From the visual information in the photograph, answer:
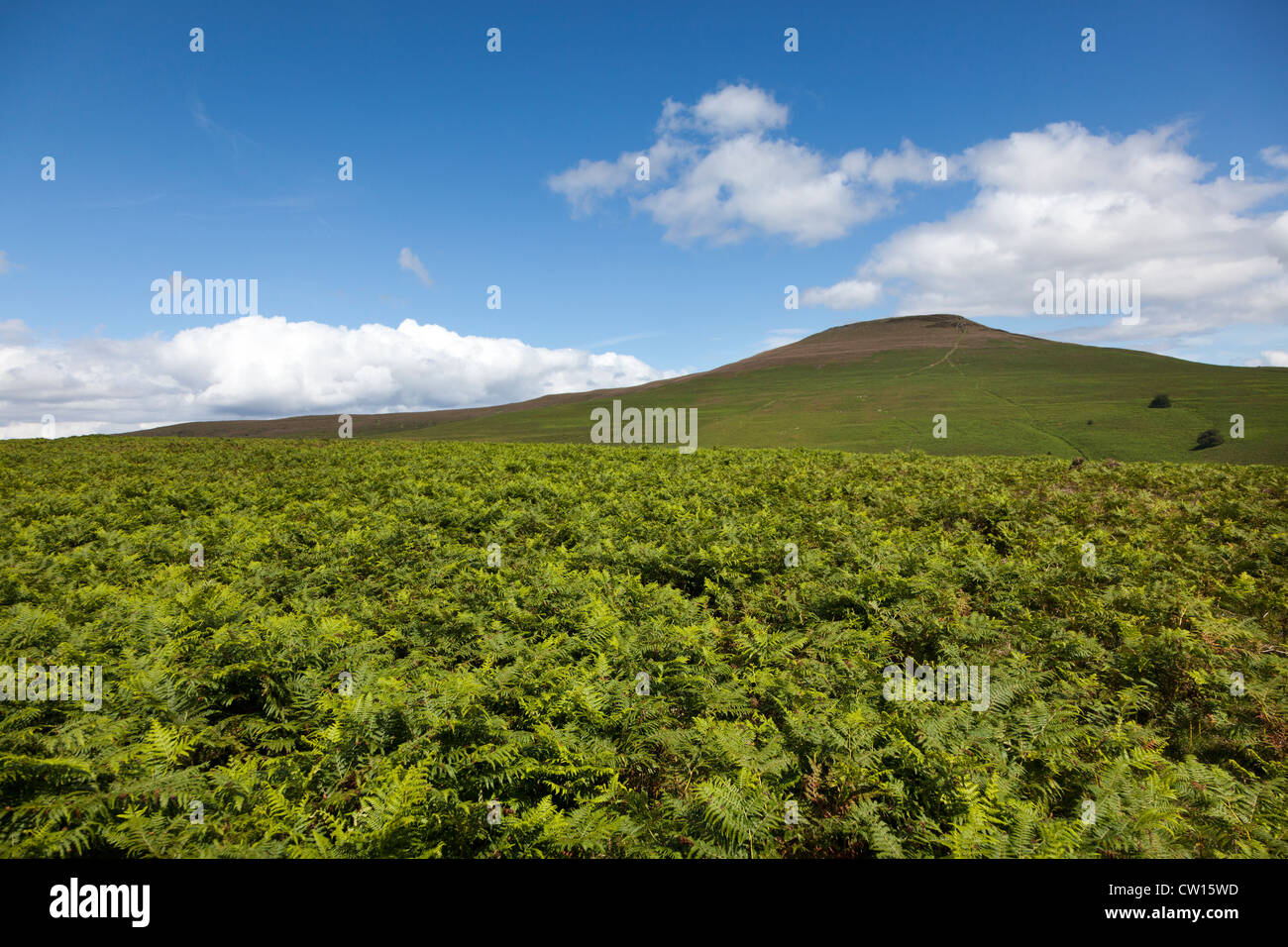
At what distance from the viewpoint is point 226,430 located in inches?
4604

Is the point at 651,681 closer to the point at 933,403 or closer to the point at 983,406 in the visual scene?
the point at 983,406

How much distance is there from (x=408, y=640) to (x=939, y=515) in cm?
1129

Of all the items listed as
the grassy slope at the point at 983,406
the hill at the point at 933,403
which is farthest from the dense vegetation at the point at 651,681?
the grassy slope at the point at 983,406

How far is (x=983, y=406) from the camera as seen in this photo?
7169cm

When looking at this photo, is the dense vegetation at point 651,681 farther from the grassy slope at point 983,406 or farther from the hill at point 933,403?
the grassy slope at point 983,406

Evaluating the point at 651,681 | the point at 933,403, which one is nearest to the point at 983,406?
the point at 933,403

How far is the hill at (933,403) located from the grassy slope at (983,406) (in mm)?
242

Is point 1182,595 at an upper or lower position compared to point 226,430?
lower

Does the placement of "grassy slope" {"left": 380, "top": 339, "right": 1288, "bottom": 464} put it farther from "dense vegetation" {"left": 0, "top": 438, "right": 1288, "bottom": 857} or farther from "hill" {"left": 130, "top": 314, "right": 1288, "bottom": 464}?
"dense vegetation" {"left": 0, "top": 438, "right": 1288, "bottom": 857}

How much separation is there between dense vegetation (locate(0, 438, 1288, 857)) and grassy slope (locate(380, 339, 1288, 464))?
49.3 m

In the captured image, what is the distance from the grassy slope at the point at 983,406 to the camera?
53.5 m
